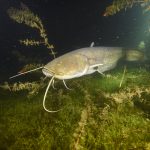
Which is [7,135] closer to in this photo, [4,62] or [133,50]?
[133,50]

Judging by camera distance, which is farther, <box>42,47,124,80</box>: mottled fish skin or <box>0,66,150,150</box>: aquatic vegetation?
<box>42,47,124,80</box>: mottled fish skin

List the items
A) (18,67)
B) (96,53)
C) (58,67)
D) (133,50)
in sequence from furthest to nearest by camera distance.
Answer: (18,67) < (133,50) < (96,53) < (58,67)

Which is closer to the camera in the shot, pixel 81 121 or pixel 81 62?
pixel 81 121

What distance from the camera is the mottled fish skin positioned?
3.61 meters

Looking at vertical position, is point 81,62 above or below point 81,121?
above

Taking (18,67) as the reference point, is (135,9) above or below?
above

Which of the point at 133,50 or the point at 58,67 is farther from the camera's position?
the point at 133,50

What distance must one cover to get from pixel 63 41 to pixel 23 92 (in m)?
4.17

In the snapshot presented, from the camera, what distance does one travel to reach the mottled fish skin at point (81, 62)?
3.61 meters

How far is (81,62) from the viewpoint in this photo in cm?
402

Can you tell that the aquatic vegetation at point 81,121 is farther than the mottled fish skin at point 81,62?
No

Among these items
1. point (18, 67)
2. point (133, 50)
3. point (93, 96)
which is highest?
point (93, 96)

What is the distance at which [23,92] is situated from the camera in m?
4.30

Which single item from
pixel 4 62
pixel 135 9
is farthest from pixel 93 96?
pixel 135 9
